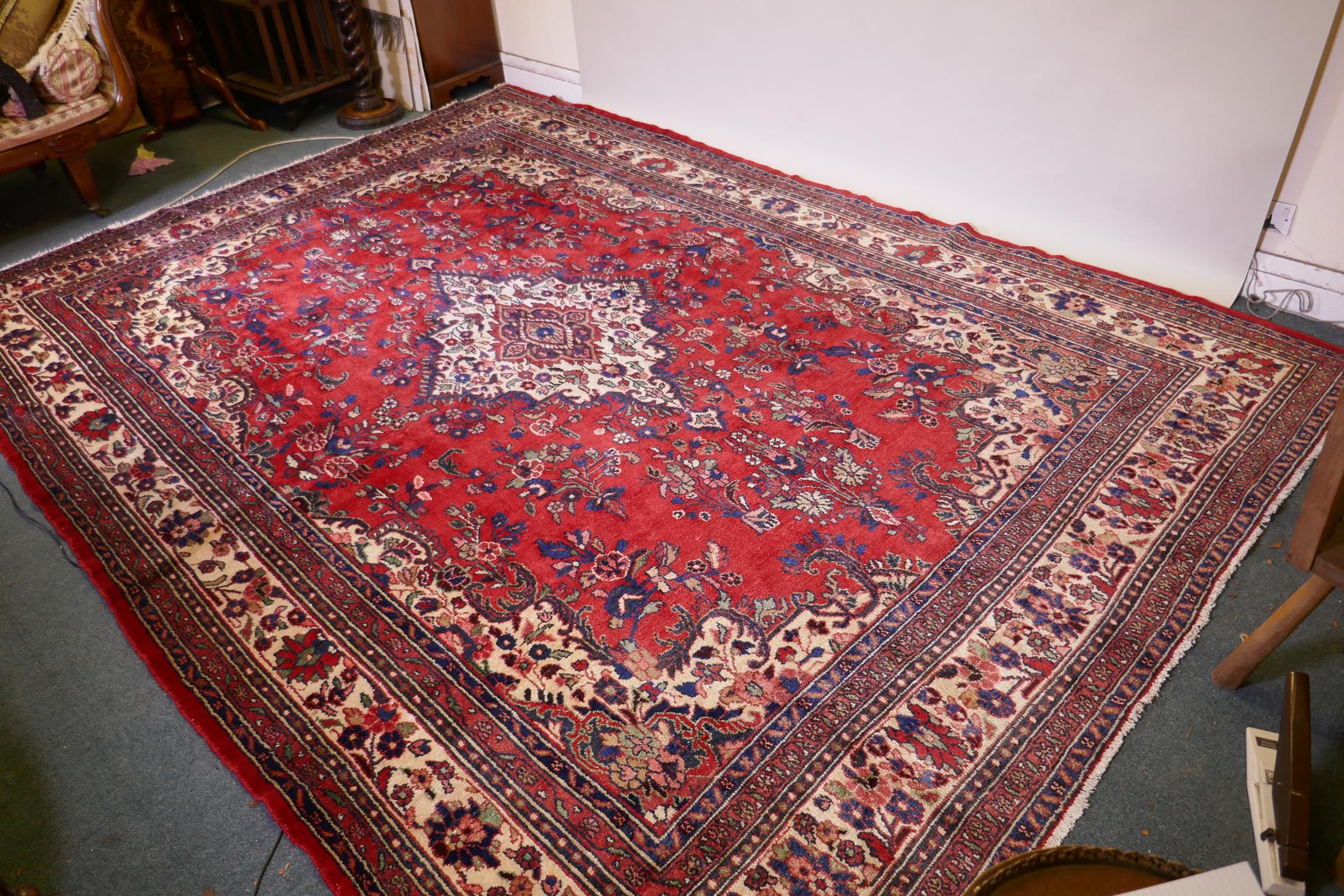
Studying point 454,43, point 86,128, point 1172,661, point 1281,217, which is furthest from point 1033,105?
point 86,128

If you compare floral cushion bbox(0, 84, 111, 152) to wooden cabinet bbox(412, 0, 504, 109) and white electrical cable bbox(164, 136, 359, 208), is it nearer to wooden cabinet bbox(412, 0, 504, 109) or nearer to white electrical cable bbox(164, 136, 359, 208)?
white electrical cable bbox(164, 136, 359, 208)

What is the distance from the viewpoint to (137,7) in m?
4.20

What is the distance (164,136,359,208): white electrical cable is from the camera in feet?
12.2

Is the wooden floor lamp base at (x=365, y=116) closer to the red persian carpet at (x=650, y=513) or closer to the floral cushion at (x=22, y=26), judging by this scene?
the red persian carpet at (x=650, y=513)

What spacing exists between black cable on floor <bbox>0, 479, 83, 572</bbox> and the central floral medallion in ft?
3.25

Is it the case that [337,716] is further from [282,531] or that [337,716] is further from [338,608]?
[282,531]

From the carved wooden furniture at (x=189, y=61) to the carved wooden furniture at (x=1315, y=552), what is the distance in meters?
4.49

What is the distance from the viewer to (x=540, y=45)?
4438 mm

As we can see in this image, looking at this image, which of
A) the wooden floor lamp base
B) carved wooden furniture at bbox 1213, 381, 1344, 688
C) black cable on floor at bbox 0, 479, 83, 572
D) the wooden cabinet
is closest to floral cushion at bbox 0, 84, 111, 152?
the wooden floor lamp base

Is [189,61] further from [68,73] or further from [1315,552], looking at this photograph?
[1315,552]

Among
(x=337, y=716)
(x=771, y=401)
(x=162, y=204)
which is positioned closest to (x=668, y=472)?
(x=771, y=401)

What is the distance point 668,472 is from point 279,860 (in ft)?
3.95

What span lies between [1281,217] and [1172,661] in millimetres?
1638

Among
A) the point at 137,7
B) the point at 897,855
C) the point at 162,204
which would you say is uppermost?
the point at 137,7
